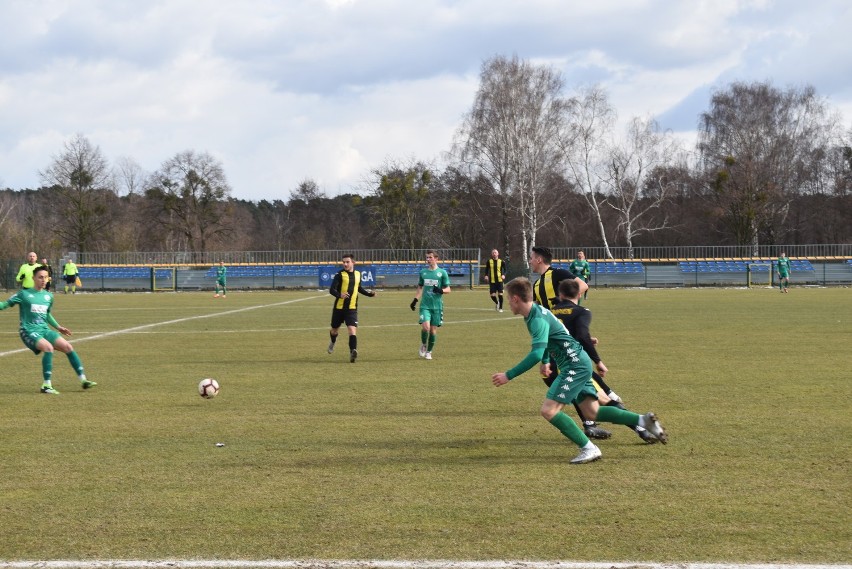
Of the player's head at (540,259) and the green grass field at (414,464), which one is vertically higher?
the player's head at (540,259)

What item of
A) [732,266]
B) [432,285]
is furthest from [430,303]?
[732,266]

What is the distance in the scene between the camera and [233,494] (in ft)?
20.5

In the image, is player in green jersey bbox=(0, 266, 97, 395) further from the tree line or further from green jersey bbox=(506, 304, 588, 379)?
the tree line

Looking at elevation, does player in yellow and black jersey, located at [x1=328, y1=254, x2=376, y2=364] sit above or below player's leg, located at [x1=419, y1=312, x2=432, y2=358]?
above

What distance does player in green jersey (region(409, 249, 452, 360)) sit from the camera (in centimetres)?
1537

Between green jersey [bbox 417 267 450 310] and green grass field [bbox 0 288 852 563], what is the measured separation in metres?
1.03

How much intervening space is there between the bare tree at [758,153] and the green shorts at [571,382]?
188 feet

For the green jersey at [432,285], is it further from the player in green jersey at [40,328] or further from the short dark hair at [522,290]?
the short dark hair at [522,290]

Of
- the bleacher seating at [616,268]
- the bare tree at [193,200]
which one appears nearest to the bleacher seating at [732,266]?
the bleacher seating at [616,268]

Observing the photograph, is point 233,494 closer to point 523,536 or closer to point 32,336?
point 523,536

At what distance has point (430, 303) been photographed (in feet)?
51.1

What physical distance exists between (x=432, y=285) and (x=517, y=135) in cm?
4214

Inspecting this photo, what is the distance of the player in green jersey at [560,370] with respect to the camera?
7.11m

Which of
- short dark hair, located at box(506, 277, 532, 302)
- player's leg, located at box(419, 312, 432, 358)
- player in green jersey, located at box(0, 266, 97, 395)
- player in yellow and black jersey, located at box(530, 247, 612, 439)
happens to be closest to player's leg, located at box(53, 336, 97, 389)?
player in green jersey, located at box(0, 266, 97, 395)
